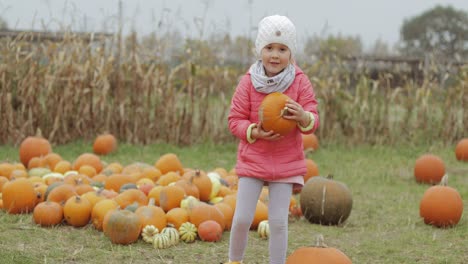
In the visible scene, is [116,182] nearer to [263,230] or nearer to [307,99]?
[263,230]

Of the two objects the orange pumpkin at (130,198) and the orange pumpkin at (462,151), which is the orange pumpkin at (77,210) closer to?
the orange pumpkin at (130,198)

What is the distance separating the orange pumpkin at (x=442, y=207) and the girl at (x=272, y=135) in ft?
7.05

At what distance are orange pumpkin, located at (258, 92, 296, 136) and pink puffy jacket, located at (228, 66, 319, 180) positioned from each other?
133 millimetres

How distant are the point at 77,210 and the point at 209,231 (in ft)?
3.45

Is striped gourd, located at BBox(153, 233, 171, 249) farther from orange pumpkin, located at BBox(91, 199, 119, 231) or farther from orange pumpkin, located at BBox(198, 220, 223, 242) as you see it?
orange pumpkin, located at BBox(91, 199, 119, 231)

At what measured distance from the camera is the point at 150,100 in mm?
9891

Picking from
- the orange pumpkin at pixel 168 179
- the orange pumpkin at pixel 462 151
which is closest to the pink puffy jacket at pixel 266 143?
the orange pumpkin at pixel 168 179

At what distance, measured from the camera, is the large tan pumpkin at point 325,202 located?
5746 millimetres

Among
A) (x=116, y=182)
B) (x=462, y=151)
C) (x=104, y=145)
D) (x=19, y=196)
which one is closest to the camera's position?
(x=19, y=196)

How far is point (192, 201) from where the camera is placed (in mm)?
5352

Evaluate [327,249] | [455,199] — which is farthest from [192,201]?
[455,199]

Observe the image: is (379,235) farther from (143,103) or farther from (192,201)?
(143,103)

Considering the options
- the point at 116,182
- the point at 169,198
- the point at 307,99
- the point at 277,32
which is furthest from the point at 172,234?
the point at 277,32

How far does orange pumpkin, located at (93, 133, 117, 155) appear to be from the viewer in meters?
9.12
